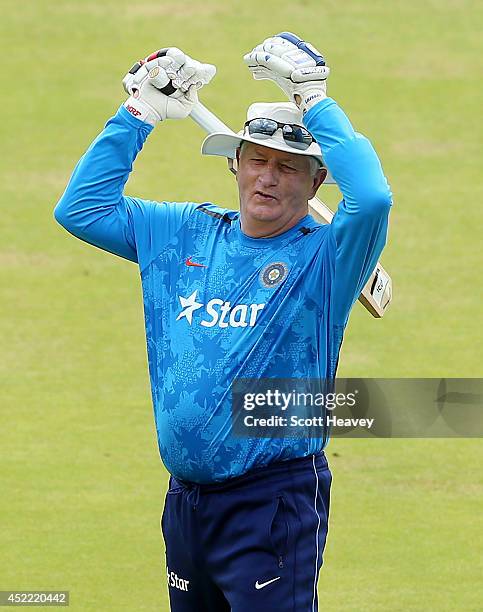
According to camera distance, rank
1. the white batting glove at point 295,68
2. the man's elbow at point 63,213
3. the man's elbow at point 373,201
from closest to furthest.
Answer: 1. the man's elbow at point 373,201
2. the white batting glove at point 295,68
3. the man's elbow at point 63,213

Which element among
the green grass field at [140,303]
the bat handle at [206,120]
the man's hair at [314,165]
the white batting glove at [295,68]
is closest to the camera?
the white batting glove at [295,68]

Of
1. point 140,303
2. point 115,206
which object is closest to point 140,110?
point 115,206

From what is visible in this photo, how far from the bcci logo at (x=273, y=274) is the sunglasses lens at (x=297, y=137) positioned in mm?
381

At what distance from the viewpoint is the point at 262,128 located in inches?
199

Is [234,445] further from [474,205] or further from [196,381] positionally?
[474,205]

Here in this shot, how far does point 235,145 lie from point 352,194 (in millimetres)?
723

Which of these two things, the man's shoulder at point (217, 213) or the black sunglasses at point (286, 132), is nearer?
the black sunglasses at point (286, 132)

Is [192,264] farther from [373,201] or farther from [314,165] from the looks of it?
[373,201]

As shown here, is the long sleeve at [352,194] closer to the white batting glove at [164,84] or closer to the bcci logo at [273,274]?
the bcci logo at [273,274]

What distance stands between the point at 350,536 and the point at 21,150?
6824 mm

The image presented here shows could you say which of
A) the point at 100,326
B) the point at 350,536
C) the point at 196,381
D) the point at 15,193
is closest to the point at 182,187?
the point at 15,193

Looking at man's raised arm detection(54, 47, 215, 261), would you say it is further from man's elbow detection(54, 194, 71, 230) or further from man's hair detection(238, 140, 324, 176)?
man's hair detection(238, 140, 324, 176)

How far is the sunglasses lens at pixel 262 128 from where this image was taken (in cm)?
505

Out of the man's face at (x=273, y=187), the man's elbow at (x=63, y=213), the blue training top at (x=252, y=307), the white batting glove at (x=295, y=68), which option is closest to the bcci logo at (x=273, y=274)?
the blue training top at (x=252, y=307)
